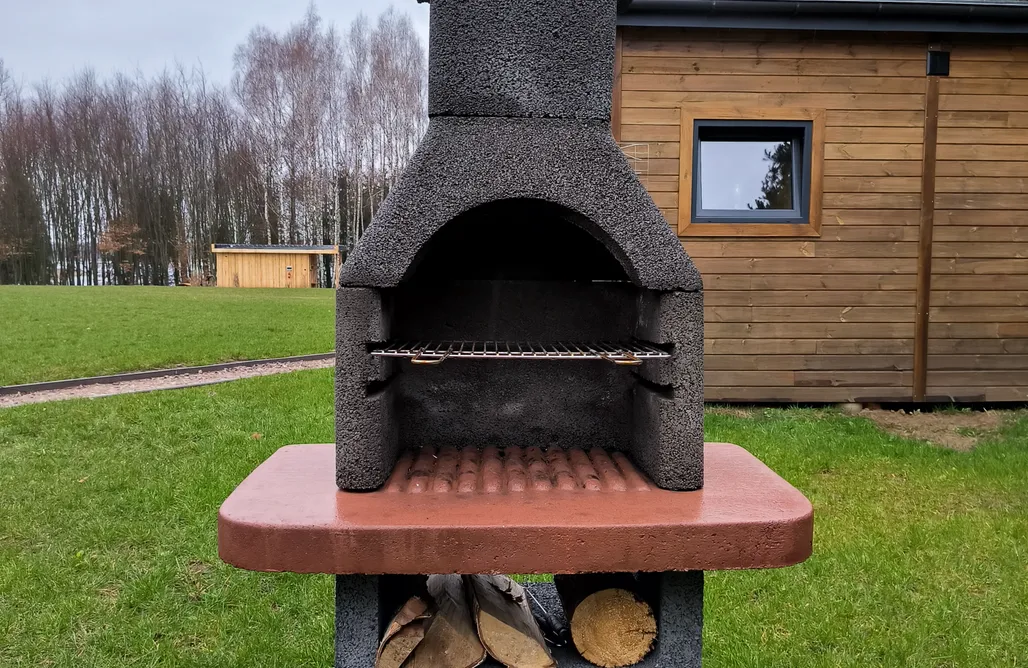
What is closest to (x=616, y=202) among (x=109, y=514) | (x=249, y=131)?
(x=109, y=514)

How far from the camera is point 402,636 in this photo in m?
1.90

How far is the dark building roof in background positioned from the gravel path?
229 inches

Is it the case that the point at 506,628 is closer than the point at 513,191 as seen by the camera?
No

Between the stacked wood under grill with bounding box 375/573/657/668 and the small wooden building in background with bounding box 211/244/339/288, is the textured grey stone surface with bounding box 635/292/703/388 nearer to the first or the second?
the stacked wood under grill with bounding box 375/573/657/668

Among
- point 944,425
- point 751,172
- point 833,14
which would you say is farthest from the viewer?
point 751,172

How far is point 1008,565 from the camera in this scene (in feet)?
10.6

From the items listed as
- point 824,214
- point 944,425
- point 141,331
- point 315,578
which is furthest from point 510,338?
point 141,331

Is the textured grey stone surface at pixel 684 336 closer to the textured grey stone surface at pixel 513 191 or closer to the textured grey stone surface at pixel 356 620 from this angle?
the textured grey stone surface at pixel 513 191

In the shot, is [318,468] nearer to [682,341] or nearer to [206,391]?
[682,341]

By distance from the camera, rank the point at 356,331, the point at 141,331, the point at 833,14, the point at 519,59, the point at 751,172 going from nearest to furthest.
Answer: the point at 356,331
the point at 519,59
the point at 833,14
the point at 751,172
the point at 141,331

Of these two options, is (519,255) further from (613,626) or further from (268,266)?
(268,266)

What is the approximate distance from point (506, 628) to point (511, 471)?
0.45 meters

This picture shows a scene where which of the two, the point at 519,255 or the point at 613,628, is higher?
the point at 519,255

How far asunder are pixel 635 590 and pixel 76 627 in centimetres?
234
